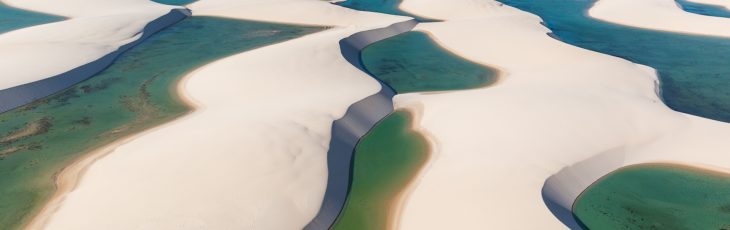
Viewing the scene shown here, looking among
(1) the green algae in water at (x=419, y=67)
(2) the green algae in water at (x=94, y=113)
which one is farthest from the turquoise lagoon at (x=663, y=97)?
(2) the green algae in water at (x=94, y=113)

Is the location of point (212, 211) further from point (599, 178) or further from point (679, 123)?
point (679, 123)

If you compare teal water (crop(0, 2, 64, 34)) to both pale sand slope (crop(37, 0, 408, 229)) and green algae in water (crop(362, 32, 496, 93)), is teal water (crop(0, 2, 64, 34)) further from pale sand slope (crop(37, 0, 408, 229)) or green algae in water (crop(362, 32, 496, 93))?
green algae in water (crop(362, 32, 496, 93))

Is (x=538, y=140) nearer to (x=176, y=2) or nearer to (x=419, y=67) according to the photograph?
(x=419, y=67)

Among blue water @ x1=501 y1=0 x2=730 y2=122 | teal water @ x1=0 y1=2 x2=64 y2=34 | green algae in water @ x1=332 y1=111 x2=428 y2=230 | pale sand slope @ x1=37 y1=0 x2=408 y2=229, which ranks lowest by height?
blue water @ x1=501 y1=0 x2=730 y2=122

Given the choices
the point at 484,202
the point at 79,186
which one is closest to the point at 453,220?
the point at 484,202

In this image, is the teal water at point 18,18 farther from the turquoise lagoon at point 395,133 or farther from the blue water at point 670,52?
the blue water at point 670,52

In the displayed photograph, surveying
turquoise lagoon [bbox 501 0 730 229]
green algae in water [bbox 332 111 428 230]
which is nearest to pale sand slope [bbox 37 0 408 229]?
green algae in water [bbox 332 111 428 230]
